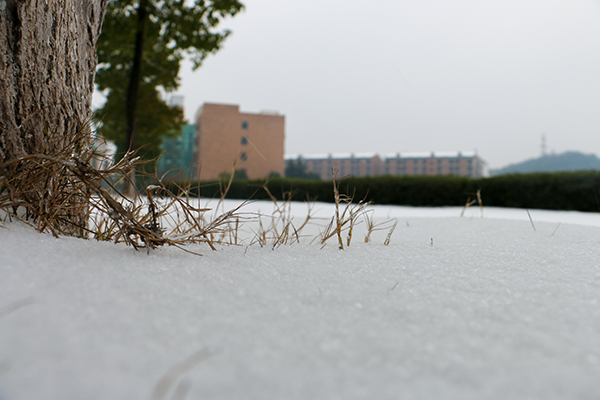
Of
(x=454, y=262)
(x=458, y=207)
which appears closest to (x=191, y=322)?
(x=454, y=262)

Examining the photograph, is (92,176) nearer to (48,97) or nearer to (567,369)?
(48,97)

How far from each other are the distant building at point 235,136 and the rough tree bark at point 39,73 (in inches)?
1275

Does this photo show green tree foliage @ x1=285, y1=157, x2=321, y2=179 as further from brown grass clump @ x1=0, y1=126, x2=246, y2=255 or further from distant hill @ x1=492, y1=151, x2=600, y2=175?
distant hill @ x1=492, y1=151, x2=600, y2=175

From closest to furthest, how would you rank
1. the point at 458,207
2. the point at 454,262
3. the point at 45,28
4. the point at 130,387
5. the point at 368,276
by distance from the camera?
the point at 130,387 → the point at 368,276 → the point at 454,262 → the point at 45,28 → the point at 458,207

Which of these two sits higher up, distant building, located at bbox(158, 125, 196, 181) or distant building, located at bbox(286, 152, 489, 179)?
distant building, located at bbox(286, 152, 489, 179)

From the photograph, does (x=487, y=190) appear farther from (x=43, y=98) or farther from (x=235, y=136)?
(x=235, y=136)

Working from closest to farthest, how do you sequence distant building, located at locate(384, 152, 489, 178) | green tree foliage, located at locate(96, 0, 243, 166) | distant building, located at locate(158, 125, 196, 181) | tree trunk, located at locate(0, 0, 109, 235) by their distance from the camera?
1. tree trunk, located at locate(0, 0, 109, 235)
2. distant building, located at locate(158, 125, 196, 181)
3. green tree foliage, located at locate(96, 0, 243, 166)
4. distant building, located at locate(384, 152, 489, 178)

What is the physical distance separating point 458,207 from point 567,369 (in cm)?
819

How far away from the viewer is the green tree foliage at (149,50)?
7.91 m

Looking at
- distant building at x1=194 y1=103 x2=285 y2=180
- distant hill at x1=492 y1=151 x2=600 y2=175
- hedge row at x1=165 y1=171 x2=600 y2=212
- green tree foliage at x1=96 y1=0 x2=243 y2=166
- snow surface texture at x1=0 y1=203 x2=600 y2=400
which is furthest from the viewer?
distant hill at x1=492 y1=151 x2=600 y2=175

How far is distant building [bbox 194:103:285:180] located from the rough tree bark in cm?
3239

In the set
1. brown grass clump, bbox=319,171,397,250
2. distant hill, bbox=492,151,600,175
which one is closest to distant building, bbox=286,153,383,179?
→ distant hill, bbox=492,151,600,175

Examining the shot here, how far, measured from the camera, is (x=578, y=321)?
70 cm

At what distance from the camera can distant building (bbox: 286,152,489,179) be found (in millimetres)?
54812
